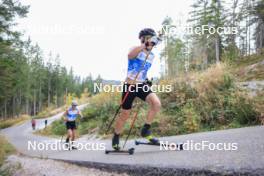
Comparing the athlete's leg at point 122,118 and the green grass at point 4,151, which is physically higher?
the athlete's leg at point 122,118

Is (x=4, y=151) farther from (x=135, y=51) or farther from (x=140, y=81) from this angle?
(x=135, y=51)

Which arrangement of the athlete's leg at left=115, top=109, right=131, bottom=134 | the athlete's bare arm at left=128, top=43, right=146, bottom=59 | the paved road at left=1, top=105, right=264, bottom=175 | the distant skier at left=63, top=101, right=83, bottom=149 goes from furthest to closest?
the distant skier at left=63, top=101, right=83, bottom=149 < the athlete's leg at left=115, top=109, right=131, bottom=134 < the athlete's bare arm at left=128, top=43, right=146, bottom=59 < the paved road at left=1, top=105, right=264, bottom=175

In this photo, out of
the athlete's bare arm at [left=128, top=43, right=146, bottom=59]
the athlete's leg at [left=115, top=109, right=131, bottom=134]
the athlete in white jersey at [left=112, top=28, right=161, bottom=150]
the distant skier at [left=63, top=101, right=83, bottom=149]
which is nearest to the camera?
the athlete's bare arm at [left=128, top=43, right=146, bottom=59]

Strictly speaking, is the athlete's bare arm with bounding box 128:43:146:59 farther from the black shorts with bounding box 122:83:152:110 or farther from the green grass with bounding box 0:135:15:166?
the green grass with bounding box 0:135:15:166

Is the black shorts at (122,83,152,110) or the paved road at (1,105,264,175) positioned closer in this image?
the paved road at (1,105,264,175)

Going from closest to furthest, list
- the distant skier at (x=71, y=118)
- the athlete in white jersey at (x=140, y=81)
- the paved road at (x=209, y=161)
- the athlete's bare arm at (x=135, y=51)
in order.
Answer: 1. the paved road at (x=209, y=161)
2. the athlete's bare arm at (x=135, y=51)
3. the athlete in white jersey at (x=140, y=81)
4. the distant skier at (x=71, y=118)

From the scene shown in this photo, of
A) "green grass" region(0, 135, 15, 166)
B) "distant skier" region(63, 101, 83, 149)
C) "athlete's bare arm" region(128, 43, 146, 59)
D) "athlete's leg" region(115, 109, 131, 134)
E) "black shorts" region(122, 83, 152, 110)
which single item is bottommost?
"green grass" region(0, 135, 15, 166)

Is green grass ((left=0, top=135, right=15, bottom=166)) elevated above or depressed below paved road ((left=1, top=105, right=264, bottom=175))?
below

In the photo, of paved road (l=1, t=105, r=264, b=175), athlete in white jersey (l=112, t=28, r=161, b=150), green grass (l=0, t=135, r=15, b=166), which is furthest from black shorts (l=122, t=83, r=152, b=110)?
green grass (l=0, t=135, r=15, b=166)

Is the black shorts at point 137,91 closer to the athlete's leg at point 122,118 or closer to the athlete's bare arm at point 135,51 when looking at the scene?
the athlete's leg at point 122,118

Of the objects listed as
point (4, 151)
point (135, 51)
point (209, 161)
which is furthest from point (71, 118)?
point (209, 161)

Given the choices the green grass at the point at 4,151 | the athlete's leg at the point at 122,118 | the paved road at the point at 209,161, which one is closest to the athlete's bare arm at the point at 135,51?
the athlete's leg at the point at 122,118

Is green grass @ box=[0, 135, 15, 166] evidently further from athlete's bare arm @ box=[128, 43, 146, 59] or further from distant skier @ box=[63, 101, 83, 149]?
athlete's bare arm @ box=[128, 43, 146, 59]

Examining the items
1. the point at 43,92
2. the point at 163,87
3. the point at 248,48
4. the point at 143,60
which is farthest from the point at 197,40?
the point at 43,92
